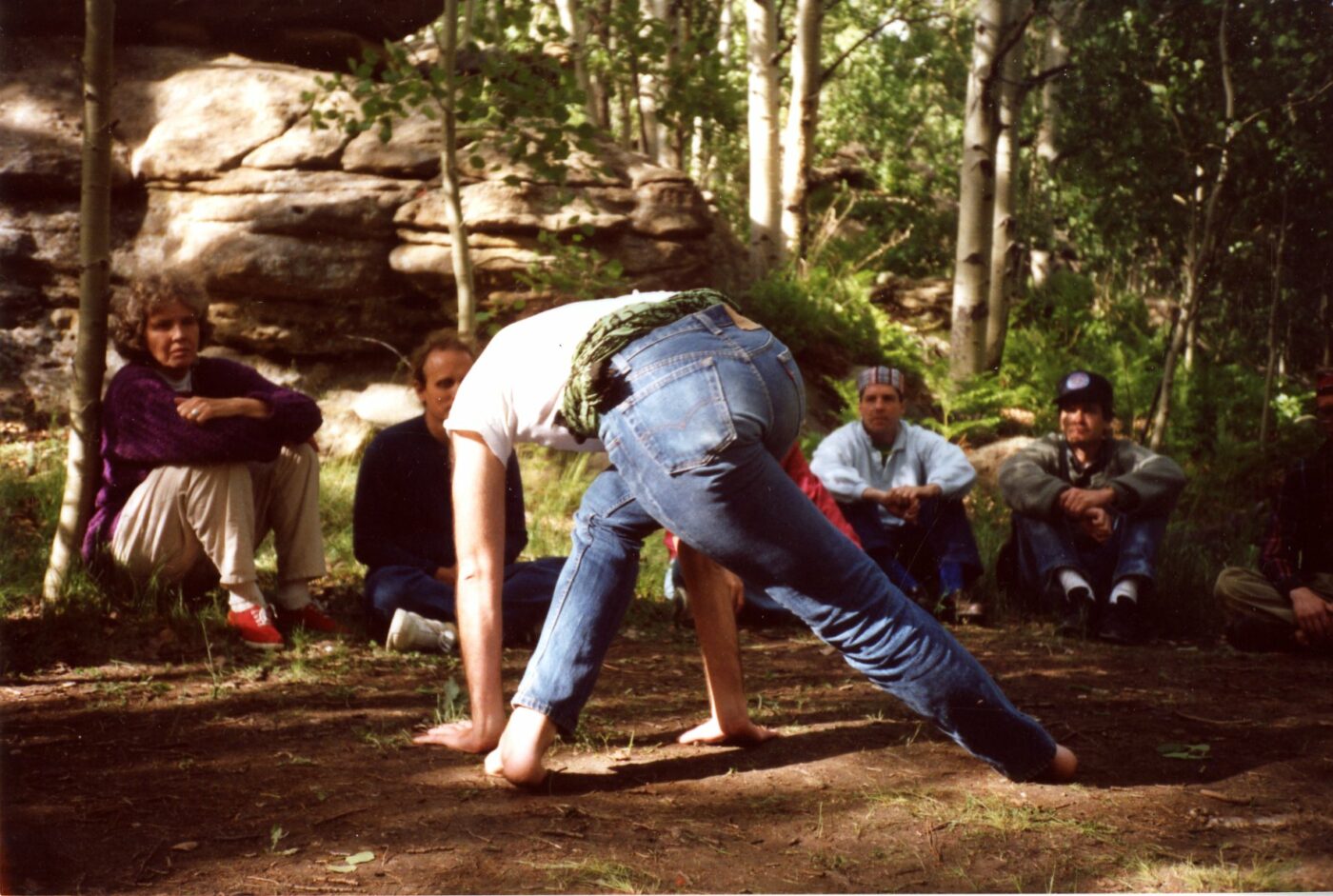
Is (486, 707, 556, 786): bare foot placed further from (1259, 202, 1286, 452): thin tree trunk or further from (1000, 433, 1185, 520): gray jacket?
(1259, 202, 1286, 452): thin tree trunk

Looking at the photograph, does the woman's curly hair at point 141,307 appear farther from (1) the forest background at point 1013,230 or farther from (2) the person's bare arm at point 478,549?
(2) the person's bare arm at point 478,549

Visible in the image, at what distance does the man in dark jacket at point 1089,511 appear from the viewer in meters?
5.54

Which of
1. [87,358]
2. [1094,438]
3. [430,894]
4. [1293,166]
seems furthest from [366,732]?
[1293,166]

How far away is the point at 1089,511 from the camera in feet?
18.2

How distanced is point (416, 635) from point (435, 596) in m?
0.23

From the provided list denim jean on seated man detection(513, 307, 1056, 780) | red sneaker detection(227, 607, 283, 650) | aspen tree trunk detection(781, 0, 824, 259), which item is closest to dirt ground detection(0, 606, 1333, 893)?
red sneaker detection(227, 607, 283, 650)

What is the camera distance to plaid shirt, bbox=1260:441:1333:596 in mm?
5113

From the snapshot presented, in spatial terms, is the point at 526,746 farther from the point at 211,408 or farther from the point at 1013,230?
the point at 1013,230

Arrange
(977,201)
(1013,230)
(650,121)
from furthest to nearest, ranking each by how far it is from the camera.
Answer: (650,121) < (1013,230) < (977,201)

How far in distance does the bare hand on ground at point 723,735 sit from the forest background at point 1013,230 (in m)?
2.37

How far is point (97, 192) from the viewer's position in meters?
4.58

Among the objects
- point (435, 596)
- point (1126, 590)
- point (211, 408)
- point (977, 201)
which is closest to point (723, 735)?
point (435, 596)

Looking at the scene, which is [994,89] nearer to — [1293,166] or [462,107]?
[1293,166]

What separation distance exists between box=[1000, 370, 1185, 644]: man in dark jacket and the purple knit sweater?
10.1 feet
